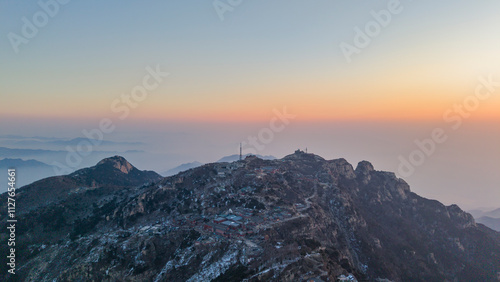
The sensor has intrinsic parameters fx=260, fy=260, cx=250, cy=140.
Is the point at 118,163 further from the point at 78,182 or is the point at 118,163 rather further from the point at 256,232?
the point at 256,232

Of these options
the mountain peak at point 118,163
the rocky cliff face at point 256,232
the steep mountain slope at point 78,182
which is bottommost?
the rocky cliff face at point 256,232

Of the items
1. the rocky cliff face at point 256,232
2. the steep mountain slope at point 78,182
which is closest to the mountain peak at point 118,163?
the steep mountain slope at point 78,182

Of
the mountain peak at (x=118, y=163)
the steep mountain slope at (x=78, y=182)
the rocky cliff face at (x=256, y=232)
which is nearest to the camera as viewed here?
the rocky cliff face at (x=256, y=232)

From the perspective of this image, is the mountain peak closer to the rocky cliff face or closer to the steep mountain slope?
the steep mountain slope

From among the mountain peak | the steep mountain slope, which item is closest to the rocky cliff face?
the steep mountain slope

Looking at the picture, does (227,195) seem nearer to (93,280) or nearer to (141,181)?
(93,280)

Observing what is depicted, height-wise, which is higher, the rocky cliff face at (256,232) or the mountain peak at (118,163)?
the mountain peak at (118,163)

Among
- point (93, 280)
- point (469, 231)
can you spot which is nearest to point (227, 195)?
point (93, 280)

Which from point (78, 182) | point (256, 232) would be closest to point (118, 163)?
point (78, 182)

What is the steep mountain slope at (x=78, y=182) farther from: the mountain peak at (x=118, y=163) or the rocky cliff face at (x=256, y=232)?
the rocky cliff face at (x=256, y=232)
